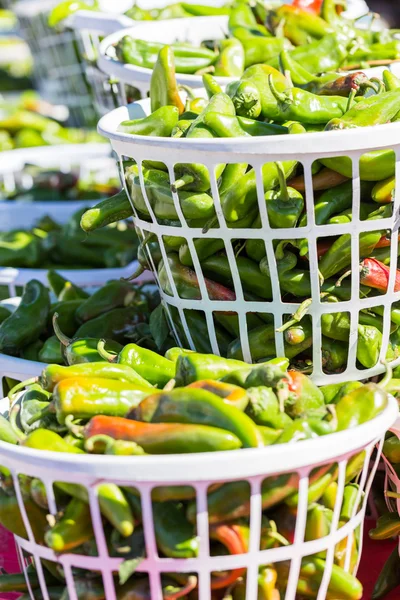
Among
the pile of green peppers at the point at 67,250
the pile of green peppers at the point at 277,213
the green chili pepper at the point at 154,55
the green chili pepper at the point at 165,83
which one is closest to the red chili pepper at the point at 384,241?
the pile of green peppers at the point at 277,213

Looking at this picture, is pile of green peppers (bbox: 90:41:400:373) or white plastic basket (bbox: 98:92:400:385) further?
pile of green peppers (bbox: 90:41:400:373)

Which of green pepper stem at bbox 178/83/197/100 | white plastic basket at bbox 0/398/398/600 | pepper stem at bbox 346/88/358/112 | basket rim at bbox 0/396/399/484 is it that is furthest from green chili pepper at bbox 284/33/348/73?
basket rim at bbox 0/396/399/484

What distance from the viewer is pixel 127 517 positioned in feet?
4.31

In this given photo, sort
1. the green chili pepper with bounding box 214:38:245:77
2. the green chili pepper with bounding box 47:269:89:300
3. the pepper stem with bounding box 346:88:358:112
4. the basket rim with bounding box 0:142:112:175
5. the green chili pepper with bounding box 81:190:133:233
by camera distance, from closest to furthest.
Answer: the pepper stem with bounding box 346:88:358:112 → the green chili pepper with bounding box 81:190:133:233 → the green chili pepper with bounding box 214:38:245:77 → the green chili pepper with bounding box 47:269:89:300 → the basket rim with bounding box 0:142:112:175

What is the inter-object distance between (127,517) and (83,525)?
0.32 ft

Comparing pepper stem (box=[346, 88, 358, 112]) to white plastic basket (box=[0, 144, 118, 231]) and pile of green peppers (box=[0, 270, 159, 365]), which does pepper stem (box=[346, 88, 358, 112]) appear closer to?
pile of green peppers (box=[0, 270, 159, 365])

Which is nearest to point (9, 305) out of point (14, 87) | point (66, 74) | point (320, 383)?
point (320, 383)

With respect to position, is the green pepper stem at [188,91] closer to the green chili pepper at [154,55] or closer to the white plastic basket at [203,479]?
the green chili pepper at [154,55]

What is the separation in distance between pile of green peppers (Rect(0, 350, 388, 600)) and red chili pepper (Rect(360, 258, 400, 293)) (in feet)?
0.74

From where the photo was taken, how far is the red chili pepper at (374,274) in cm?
168

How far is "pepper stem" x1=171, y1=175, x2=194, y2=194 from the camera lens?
5.33ft

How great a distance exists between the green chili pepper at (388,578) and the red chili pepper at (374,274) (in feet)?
1.87

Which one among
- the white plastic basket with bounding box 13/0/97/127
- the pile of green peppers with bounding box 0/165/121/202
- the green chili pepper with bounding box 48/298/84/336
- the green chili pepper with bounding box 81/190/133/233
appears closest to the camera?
the green chili pepper with bounding box 81/190/133/233

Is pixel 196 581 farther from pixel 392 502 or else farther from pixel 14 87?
pixel 14 87
